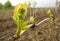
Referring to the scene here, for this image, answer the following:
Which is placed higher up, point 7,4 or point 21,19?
point 21,19

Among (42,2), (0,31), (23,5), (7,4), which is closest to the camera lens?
(23,5)

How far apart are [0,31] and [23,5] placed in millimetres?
2887

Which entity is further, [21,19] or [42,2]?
[42,2]

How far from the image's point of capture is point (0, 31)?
385 centimetres

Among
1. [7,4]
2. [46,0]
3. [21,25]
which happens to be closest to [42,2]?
[46,0]

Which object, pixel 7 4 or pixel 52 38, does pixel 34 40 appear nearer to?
pixel 52 38

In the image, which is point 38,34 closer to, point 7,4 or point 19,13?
point 19,13

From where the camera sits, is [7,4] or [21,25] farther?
[7,4]

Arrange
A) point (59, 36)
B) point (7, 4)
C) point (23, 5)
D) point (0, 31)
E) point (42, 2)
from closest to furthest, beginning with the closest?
point (23, 5)
point (59, 36)
point (0, 31)
point (7, 4)
point (42, 2)

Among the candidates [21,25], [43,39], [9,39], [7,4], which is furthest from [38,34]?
[7,4]

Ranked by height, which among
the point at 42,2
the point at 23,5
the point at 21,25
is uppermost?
the point at 23,5

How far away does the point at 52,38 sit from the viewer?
10.6 feet

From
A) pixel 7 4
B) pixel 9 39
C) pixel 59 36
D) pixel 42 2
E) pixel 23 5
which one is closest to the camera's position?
pixel 23 5

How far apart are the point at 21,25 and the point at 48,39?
2.09 m
